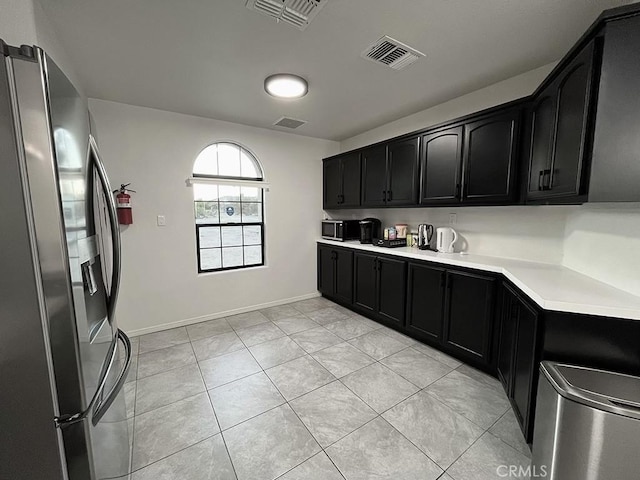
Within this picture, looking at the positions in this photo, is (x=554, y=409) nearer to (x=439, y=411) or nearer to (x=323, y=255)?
(x=439, y=411)

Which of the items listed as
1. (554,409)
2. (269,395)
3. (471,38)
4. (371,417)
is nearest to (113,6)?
(471,38)

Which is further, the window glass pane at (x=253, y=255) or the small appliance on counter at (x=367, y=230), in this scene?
the window glass pane at (x=253, y=255)

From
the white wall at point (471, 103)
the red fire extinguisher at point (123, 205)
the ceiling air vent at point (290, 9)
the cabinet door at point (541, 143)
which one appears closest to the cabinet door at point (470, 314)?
the cabinet door at point (541, 143)

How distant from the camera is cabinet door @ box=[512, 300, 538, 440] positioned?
1.52 m

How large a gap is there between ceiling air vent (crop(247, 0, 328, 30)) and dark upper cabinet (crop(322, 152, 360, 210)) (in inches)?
84.6

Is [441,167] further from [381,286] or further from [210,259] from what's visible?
[210,259]

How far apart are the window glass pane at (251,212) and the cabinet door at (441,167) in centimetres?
222

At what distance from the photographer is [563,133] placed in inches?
64.6

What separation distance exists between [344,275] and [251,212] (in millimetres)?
1616

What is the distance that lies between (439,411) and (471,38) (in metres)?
2.61

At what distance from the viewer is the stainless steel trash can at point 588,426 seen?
1063 mm

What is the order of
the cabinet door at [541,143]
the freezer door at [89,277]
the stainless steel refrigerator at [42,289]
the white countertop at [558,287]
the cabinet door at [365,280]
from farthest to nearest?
1. the cabinet door at [365,280]
2. the cabinet door at [541,143]
3. the white countertop at [558,287]
4. the freezer door at [89,277]
5. the stainless steel refrigerator at [42,289]

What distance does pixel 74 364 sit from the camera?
85 cm

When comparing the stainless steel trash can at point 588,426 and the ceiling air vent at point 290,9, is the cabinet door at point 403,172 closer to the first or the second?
the ceiling air vent at point 290,9
